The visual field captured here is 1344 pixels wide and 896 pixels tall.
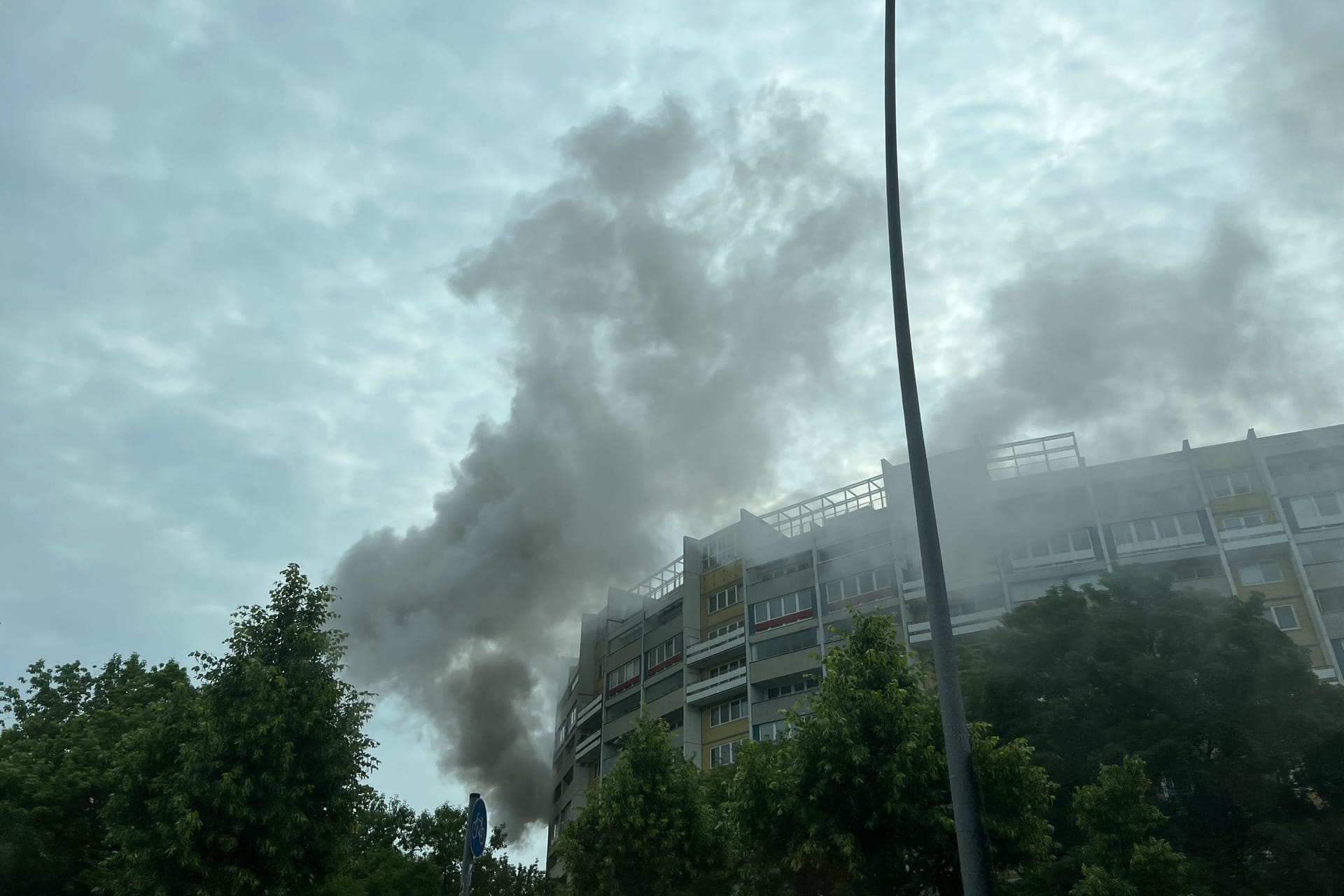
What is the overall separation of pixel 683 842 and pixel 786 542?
113ft

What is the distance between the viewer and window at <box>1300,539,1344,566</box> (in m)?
40.6

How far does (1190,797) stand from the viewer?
917 inches

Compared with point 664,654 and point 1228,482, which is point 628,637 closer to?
point 664,654

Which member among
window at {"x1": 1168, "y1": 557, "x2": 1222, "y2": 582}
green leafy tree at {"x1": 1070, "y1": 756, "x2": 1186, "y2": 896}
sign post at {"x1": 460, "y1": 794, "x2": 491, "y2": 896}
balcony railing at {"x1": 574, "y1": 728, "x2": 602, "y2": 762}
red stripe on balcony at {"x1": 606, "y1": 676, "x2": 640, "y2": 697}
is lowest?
sign post at {"x1": 460, "y1": 794, "x2": 491, "y2": 896}

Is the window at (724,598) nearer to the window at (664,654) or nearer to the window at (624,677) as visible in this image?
Answer: the window at (664,654)

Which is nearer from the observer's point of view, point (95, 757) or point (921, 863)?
point (921, 863)

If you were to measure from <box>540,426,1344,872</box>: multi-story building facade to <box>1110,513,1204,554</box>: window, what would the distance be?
67 mm

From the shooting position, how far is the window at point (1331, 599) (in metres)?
40.0

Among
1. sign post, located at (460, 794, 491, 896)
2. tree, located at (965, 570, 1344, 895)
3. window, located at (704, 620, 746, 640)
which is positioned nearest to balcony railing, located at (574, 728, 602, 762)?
window, located at (704, 620, 746, 640)

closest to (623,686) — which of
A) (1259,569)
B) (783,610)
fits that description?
(783,610)

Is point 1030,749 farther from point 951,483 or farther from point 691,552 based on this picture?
point 691,552

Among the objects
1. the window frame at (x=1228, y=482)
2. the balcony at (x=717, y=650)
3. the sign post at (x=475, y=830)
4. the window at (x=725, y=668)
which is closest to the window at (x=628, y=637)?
the balcony at (x=717, y=650)

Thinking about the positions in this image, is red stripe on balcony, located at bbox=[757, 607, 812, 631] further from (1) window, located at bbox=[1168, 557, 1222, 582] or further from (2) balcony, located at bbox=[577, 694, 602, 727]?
(1) window, located at bbox=[1168, 557, 1222, 582]

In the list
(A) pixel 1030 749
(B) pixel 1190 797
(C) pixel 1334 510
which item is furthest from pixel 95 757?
(C) pixel 1334 510
